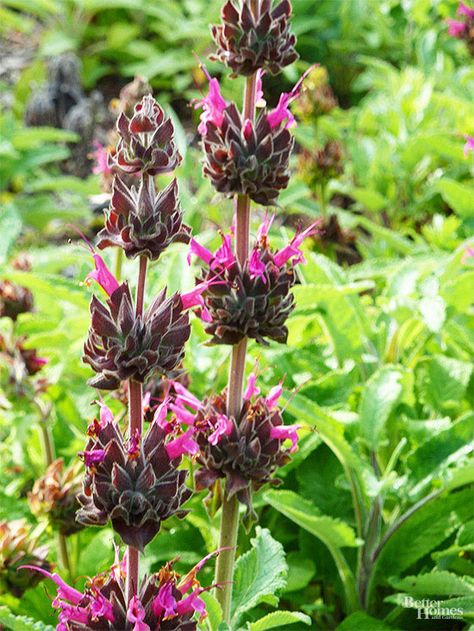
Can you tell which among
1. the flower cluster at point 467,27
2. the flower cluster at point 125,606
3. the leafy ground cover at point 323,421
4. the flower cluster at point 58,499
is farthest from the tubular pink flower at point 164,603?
the flower cluster at point 467,27

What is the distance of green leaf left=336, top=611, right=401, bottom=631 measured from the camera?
2004mm

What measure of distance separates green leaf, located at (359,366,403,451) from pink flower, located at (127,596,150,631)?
1.02 metres

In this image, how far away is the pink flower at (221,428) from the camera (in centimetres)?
153

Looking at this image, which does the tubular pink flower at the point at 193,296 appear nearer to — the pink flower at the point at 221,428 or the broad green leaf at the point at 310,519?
the pink flower at the point at 221,428

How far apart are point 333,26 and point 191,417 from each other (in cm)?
689

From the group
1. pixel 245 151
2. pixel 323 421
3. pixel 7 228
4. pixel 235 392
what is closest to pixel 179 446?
pixel 235 392

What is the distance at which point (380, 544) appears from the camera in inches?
84.8

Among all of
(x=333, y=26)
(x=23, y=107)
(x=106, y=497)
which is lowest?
(x=106, y=497)

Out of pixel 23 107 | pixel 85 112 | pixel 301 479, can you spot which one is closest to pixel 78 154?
pixel 85 112

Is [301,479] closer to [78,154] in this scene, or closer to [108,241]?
[108,241]

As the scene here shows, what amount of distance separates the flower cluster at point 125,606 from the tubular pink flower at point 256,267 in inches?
20.5

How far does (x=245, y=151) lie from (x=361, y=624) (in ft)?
3.70

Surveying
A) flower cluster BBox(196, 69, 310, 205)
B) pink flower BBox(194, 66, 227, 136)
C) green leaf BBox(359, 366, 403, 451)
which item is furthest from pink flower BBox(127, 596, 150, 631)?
green leaf BBox(359, 366, 403, 451)

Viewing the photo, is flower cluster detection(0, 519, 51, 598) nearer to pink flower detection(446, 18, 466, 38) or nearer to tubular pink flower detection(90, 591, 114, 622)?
tubular pink flower detection(90, 591, 114, 622)
